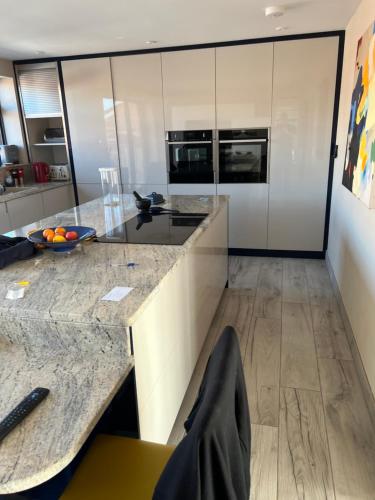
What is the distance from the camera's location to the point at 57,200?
4.50 meters

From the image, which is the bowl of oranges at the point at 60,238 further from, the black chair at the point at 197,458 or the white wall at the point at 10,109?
the white wall at the point at 10,109

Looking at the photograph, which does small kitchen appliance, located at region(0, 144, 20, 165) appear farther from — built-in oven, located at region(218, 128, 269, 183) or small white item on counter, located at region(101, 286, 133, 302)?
small white item on counter, located at region(101, 286, 133, 302)

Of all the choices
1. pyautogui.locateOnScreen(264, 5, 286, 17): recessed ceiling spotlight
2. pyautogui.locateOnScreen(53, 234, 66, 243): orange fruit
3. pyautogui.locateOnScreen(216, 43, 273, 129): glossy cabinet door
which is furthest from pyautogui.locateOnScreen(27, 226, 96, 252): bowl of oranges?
pyautogui.locateOnScreen(216, 43, 273, 129): glossy cabinet door

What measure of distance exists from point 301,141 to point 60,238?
303cm

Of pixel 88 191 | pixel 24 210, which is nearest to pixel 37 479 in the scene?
pixel 24 210

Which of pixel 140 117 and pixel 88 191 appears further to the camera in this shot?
pixel 88 191

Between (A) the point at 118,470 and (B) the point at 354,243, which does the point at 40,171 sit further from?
(A) the point at 118,470

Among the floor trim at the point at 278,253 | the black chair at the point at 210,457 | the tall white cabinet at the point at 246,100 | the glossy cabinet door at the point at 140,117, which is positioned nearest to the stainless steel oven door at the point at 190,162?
the glossy cabinet door at the point at 140,117

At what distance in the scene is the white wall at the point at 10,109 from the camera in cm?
443

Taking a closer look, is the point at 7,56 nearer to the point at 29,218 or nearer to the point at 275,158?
the point at 29,218

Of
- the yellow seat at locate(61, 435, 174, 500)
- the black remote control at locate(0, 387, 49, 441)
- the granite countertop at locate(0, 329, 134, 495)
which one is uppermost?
the black remote control at locate(0, 387, 49, 441)

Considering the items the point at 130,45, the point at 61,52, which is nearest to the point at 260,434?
the point at 130,45

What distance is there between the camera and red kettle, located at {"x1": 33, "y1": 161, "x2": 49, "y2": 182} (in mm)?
4703

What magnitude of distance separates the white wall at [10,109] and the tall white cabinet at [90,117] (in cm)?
68
